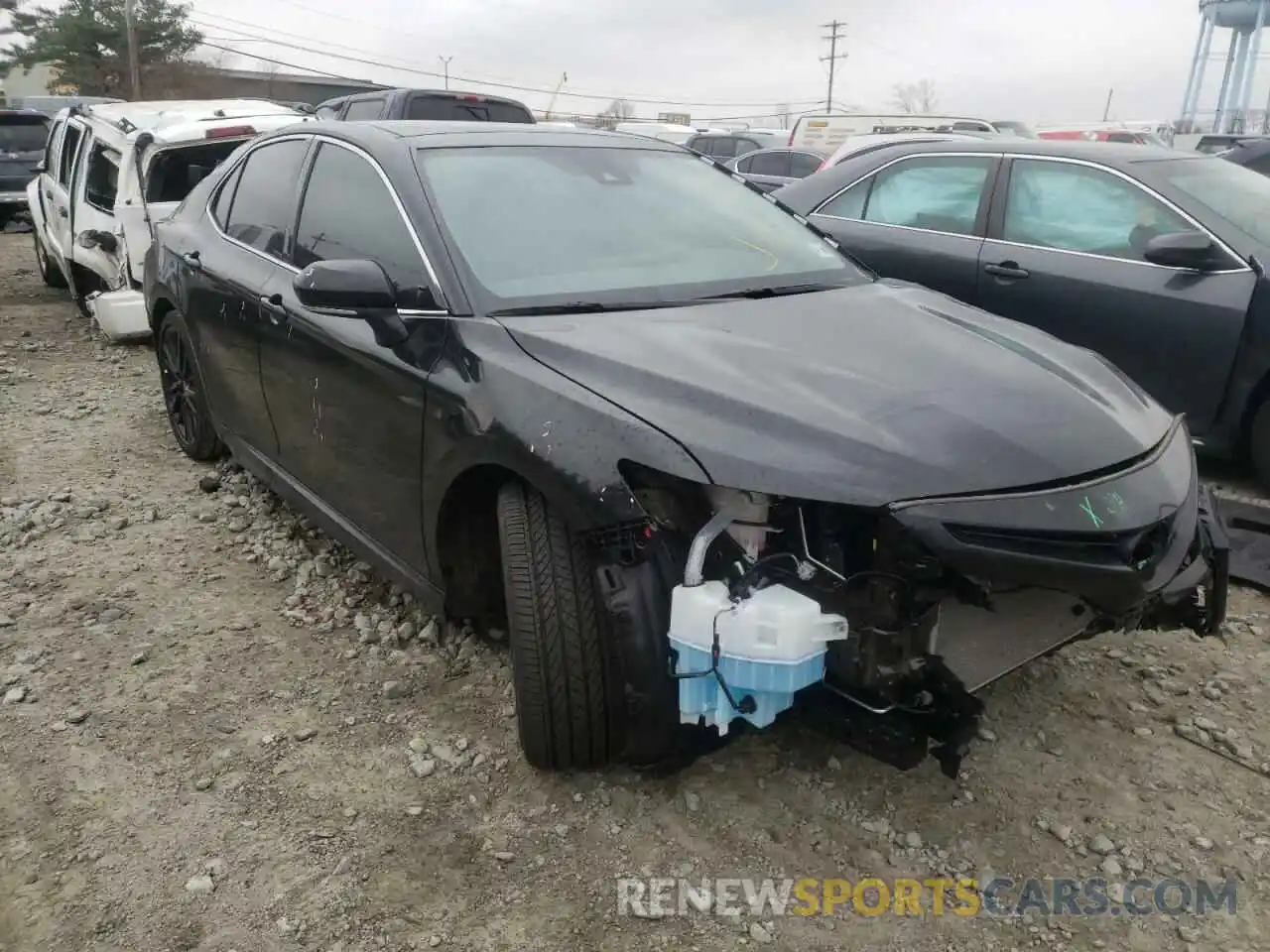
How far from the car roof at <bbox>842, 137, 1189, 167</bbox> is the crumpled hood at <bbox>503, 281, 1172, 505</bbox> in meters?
2.51

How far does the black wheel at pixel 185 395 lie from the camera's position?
4.64m

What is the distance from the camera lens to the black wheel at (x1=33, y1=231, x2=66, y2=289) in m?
10.4

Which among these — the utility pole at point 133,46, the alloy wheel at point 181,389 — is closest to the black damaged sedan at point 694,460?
the alloy wheel at point 181,389

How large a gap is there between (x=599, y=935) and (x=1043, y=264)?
394 cm

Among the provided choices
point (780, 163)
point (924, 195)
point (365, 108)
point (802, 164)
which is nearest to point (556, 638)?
point (924, 195)

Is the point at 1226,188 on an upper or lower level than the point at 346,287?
lower

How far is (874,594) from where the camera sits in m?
2.14

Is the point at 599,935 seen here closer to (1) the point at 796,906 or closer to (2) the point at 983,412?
(1) the point at 796,906

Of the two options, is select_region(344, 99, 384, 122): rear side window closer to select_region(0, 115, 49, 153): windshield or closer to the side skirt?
select_region(0, 115, 49, 153): windshield

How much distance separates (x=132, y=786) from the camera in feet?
8.71

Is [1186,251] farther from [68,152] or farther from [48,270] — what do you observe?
[48,270]

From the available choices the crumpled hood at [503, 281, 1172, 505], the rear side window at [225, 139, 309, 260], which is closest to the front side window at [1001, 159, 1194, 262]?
the crumpled hood at [503, 281, 1172, 505]

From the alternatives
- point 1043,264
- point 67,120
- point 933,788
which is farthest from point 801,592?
point 67,120

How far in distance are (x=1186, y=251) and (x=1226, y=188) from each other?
77 centimetres
